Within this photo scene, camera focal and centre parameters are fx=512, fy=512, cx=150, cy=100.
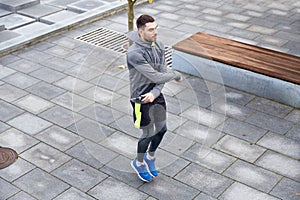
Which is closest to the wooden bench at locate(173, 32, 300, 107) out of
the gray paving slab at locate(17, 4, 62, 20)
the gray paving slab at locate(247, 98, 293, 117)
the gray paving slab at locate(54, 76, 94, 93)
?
the gray paving slab at locate(247, 98, 293, 117)

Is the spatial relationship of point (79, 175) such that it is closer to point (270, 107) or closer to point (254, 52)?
point (270, 107)

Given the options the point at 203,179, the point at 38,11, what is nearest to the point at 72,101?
the point at 203,179

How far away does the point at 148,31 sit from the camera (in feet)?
20.5

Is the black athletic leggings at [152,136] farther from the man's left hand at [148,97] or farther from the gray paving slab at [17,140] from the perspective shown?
the gray paving slab at [17,140]

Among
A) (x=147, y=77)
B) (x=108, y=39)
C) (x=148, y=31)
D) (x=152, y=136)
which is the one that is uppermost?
(x=148, y=31)

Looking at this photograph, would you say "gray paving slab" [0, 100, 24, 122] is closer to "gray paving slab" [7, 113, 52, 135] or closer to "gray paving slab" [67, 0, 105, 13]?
"gray paving slab" [7, 113, 52, 135]

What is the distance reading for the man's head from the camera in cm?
624

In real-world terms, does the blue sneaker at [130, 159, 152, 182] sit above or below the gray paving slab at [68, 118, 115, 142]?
above

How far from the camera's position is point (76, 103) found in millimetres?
9273

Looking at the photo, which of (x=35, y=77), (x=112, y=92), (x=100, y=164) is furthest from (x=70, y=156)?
(x=35, y=77)

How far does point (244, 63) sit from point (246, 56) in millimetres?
392

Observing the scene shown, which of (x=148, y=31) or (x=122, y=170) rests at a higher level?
(x=148, y=31)

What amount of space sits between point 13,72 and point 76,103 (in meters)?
1.95

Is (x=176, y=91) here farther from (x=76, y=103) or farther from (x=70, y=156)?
(x=70, y=156)
